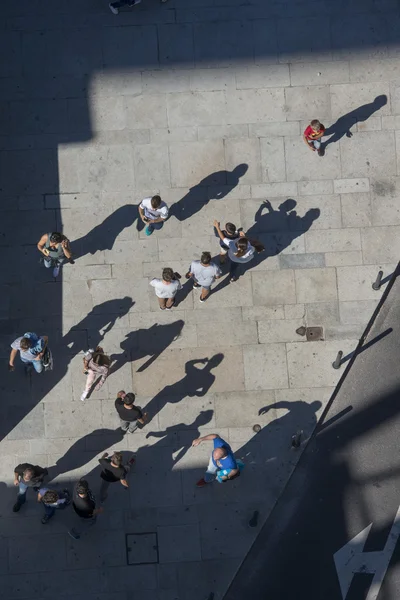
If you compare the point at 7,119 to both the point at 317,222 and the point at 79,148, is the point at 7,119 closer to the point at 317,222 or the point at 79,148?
the point at 79,148

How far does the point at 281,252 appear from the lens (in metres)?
16.4

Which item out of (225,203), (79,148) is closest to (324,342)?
(225,203)

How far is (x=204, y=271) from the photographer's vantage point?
1469 cm

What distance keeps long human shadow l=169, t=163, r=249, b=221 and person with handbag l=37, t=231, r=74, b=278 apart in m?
2.91

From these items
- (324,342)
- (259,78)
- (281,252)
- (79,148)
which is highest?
(259,78)

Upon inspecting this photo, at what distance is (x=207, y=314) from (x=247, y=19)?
302 inches

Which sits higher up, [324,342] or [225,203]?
[225,203]

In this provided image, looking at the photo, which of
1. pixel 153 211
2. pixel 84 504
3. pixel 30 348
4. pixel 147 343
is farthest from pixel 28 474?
pixel 153 211

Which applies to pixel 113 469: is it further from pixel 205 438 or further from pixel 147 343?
pixel 147 343

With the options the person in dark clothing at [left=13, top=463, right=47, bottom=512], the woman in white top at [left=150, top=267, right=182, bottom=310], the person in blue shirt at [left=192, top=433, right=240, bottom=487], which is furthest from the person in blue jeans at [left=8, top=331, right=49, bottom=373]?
the person in blue shirt at [left=192, top=433, right=240, bottom=487]

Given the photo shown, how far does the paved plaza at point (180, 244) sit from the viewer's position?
15.4 meters

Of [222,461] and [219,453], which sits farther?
[222,461]

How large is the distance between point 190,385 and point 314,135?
6652 millimetres

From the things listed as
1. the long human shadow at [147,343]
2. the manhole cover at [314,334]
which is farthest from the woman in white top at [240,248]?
the manhole cover at [314,334]
